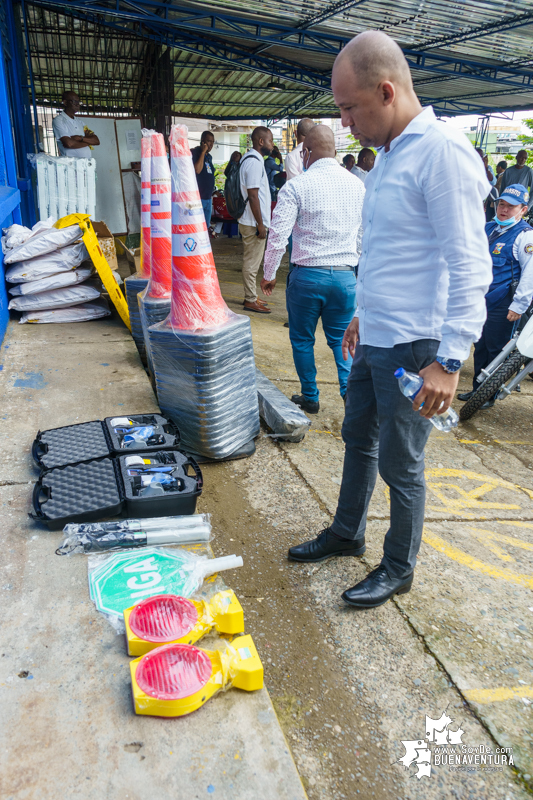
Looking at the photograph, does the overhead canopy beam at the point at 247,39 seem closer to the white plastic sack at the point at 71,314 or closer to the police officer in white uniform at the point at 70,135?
the police officer in white uniform at the point at 70,135

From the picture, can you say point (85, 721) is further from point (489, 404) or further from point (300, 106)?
point (300, 106)

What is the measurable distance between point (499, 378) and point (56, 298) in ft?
12.8

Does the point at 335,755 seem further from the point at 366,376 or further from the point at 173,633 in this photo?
the point at 366,376

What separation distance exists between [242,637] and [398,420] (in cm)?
89

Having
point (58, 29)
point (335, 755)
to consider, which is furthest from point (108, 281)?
point (58, 29)

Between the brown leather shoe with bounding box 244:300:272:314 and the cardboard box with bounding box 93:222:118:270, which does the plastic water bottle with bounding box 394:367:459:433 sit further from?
the brown leather shoe with bounding box 244:300:272:314

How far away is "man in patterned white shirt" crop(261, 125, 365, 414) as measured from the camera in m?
3.73

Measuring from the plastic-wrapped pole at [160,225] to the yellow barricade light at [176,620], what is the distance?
8.06ft

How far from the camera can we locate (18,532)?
2262mm

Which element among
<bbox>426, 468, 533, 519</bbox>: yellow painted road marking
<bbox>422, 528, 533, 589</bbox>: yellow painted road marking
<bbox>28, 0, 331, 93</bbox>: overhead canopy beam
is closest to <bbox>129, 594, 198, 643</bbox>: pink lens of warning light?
<bbox>422, 528, 533, 589</bbox>: yellow painted road marking

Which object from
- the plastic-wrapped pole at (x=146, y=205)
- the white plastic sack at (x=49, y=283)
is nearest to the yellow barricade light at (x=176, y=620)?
the plastic-wrapped pole at (x=146, y=205)

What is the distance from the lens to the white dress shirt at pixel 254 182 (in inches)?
258

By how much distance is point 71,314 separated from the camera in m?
5.18

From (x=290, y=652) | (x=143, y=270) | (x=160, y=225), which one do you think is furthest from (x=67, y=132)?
(x=290, y=652)
